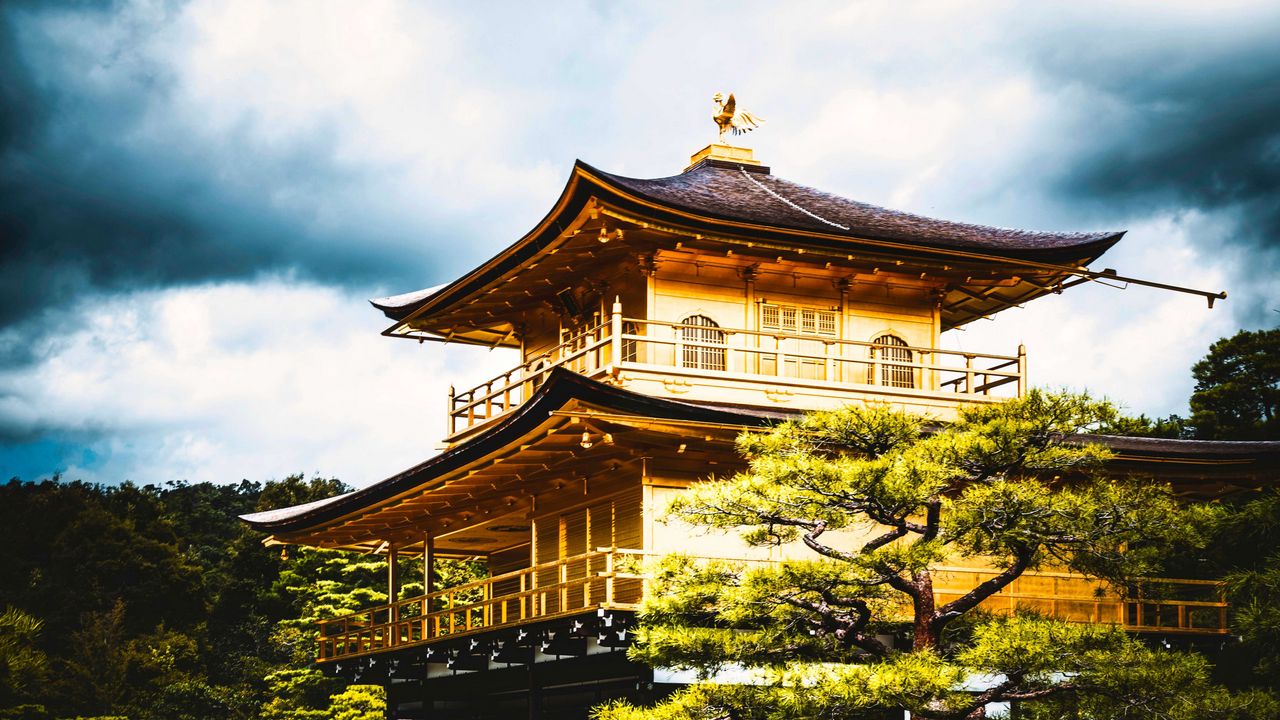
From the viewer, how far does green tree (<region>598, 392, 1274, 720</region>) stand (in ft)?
46.0

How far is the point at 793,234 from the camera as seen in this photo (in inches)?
818

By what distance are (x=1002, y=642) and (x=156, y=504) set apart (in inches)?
1938

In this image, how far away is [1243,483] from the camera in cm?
2108

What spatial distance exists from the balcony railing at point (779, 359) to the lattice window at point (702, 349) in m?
0.02

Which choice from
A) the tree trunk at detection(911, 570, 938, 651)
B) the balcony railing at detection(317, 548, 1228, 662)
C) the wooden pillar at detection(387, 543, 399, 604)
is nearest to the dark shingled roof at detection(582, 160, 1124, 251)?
the balcony railing at detection(317, 548, 1228, 662)

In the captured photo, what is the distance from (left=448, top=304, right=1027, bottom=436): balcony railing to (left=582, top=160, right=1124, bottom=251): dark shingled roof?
1.70 metres

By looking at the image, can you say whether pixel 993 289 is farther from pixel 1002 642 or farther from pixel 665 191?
pixel 1002 642

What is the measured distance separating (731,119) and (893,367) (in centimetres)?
628

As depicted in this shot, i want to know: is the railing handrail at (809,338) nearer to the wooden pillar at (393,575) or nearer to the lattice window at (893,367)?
the lattice window at (893,367)

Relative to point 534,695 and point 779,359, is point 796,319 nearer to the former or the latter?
point 779,359

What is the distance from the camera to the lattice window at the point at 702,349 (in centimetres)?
2131

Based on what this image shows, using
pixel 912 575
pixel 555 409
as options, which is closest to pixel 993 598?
pixel 912 575

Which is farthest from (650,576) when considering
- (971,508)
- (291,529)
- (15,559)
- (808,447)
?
(15,559)

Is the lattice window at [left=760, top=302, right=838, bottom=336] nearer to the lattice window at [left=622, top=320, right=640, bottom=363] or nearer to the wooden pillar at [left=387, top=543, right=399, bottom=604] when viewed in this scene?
the lattice window at [left=622, top=320, right=640, bottom=363]
